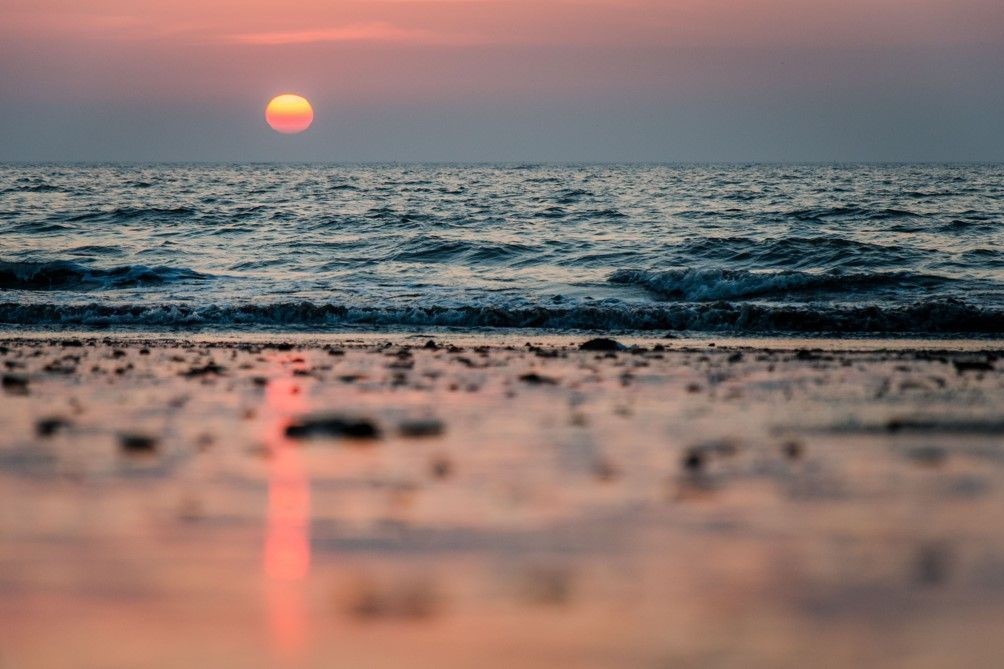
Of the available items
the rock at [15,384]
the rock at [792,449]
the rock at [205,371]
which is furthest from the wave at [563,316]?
the rock at [792,449]

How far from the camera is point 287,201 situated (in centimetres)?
4825

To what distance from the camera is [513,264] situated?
26.3 metres

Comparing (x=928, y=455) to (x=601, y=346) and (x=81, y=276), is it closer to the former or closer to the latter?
(x=601, y=346)

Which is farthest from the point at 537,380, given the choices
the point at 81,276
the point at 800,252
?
the point at 800,252

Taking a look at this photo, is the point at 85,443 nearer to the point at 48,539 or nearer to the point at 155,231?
the point at 48,539

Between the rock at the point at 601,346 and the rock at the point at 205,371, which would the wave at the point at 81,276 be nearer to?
the rock at the point at 601,346

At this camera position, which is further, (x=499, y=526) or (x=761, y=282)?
(x=761, y=282)

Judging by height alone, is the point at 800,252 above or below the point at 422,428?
below

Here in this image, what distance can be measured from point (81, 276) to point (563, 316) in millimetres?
12433

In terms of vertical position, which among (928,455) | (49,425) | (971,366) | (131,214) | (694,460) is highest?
(131,214)

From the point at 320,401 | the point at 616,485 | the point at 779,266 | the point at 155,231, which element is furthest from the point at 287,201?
the point at 616,485

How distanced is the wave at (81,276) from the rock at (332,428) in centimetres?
1719

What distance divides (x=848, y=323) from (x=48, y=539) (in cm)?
1369

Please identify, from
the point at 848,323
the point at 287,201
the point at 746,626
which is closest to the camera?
the point at 746,626
